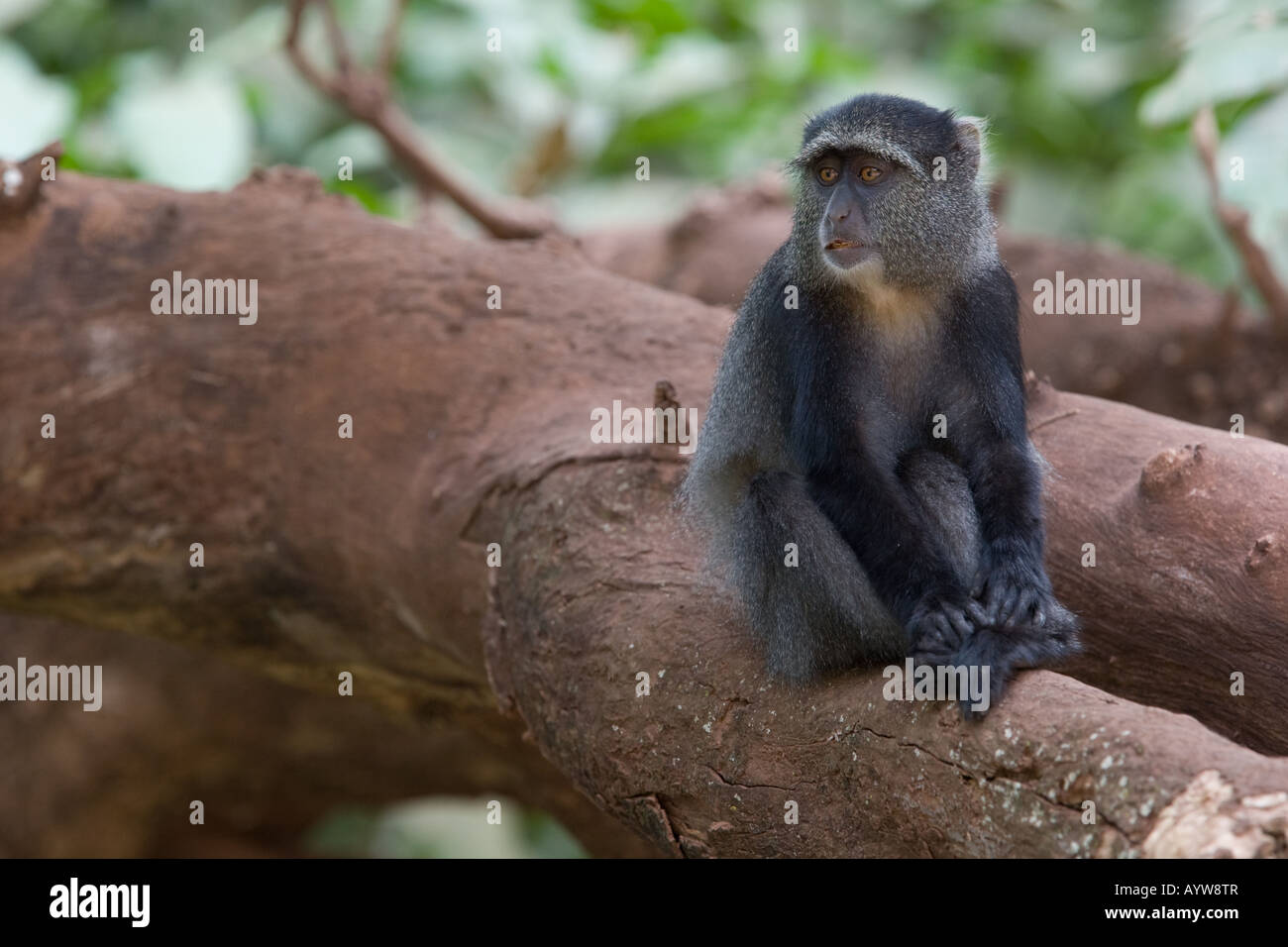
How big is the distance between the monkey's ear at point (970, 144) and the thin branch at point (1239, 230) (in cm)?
298

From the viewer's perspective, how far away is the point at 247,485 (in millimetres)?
5785

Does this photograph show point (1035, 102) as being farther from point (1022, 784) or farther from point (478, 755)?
point (1022, 784)

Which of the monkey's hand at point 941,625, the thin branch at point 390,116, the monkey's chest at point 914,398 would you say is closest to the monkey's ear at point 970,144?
the monkey's chest at point 914,398

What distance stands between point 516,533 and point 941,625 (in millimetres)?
1783

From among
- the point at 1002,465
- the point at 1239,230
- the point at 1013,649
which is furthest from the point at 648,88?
the point at 1013,649

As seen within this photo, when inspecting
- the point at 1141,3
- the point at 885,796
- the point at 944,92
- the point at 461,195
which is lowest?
the point at 885,796

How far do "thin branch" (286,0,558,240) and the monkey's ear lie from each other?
156 inches

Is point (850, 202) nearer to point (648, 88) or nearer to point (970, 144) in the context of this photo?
point (970, 144)

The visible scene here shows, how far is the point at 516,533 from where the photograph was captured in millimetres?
4895

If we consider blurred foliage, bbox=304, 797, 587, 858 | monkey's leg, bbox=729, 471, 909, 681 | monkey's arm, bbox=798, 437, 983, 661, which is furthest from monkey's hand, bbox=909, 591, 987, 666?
blurred foliage, bbox=304, 797, 587, 858

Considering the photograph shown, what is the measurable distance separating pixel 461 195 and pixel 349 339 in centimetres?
353

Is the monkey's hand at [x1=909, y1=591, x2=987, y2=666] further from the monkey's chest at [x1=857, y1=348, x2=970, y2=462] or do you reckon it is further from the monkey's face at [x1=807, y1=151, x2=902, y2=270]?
the monkey's face at [x1=807, y1=151, x2=902, y2=270]

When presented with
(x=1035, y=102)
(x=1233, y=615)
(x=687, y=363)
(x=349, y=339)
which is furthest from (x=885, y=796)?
(x=1035, y=102)

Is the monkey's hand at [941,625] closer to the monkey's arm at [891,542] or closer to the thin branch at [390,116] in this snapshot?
the monkey's arm at [891,542]
